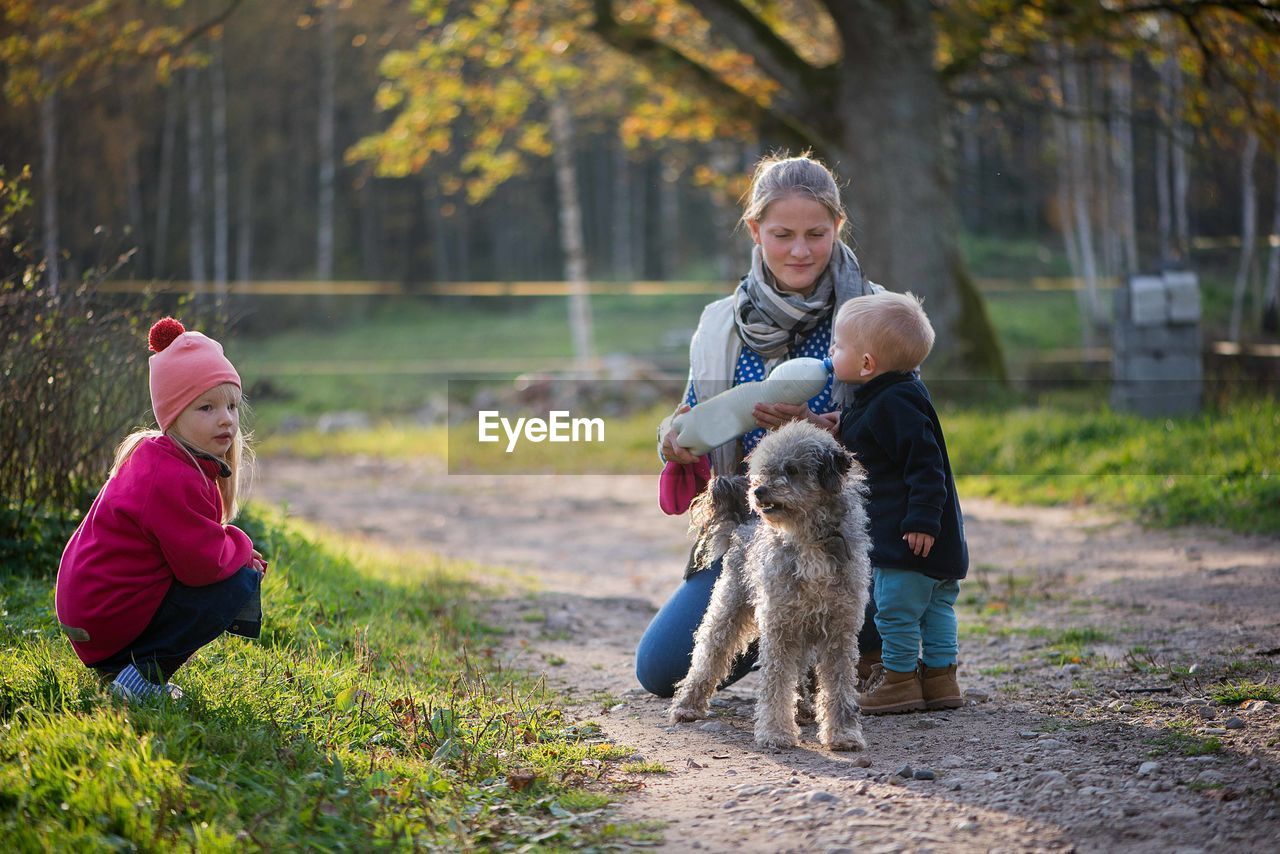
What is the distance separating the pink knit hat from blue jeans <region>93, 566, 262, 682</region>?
570 millimetres

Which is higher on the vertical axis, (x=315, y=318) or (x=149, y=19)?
(x=149, y=19)

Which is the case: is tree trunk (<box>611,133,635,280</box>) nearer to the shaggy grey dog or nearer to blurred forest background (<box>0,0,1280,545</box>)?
blurred forest background (<box>0,0,1280,545</box>)

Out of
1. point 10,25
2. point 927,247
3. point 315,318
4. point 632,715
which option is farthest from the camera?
point 315,318

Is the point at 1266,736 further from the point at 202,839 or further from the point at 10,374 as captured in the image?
the point at 10,374

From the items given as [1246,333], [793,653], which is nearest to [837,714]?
[793,653]

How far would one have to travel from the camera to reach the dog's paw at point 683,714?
4.71 metres

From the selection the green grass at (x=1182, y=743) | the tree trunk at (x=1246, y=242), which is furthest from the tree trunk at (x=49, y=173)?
the tree trunk at (x=1246, y=242)

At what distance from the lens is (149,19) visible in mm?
27172

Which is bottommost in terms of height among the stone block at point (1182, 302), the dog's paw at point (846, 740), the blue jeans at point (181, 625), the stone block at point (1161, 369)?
the dog's paw at point (846, 740)

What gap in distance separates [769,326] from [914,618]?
4.27 ft

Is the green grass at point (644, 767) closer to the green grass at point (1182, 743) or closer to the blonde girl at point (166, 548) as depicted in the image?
the blonde girl at point (166, 548)

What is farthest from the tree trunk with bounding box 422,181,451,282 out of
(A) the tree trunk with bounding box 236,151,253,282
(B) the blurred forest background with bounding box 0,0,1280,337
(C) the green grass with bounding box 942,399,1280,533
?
(C) the green grass with bounding box 942,399,1280,533

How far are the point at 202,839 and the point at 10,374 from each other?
4.06m

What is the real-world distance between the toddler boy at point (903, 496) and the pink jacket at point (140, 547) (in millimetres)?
2347
